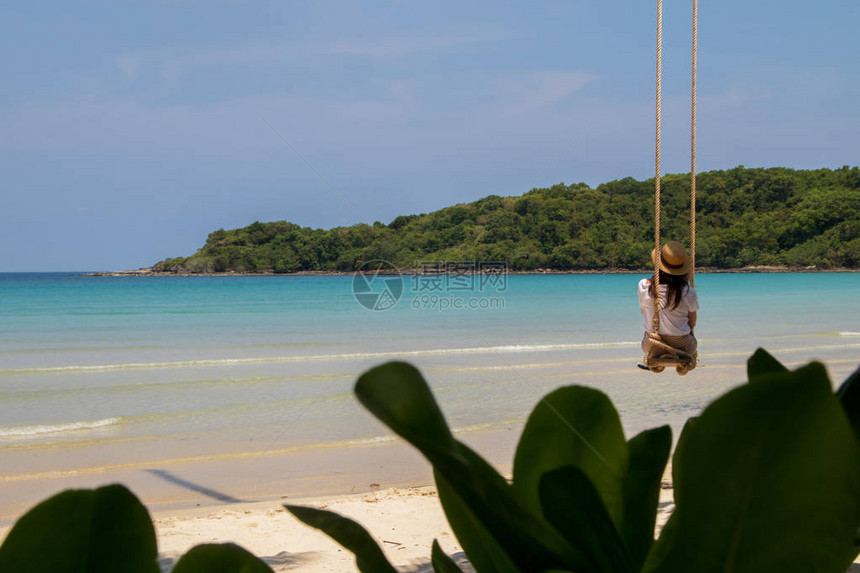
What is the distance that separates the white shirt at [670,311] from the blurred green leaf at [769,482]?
5.93 meters

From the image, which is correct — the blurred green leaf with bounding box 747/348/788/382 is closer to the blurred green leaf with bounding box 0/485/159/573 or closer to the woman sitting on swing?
the blurred green leaf with bounding box 0/485/159/573

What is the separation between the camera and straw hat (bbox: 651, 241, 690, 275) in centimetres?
567

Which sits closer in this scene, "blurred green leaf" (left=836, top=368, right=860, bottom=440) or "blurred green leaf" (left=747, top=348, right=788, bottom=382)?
"blurred green leaf" (left=836, top=368, right=860, bottom=440)

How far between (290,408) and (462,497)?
33.6 ft

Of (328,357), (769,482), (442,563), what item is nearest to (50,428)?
(328,357)

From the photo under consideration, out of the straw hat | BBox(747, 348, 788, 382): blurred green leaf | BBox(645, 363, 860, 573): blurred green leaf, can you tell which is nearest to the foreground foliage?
BBox(645, 363, 860, 573): blurred green leaf

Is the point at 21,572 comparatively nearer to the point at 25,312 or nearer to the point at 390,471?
the point at 390,471

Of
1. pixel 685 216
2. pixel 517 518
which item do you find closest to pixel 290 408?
pixel 517 518

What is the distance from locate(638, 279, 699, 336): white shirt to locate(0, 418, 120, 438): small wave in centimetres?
690

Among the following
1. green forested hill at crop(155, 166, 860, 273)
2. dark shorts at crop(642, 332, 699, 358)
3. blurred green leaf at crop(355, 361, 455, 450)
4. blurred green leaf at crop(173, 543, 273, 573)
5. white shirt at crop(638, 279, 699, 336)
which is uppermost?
green forested hill at crop(155, 166, 860, 273)

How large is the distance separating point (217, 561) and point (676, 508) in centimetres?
20

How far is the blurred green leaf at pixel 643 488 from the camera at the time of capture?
409mm

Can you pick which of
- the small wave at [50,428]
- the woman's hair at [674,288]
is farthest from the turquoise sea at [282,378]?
the woman's hair at [674,288]

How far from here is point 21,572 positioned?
11.0 inches
